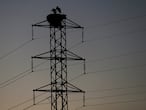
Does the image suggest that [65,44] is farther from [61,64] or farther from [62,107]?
[62,107]

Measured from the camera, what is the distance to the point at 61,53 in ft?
130

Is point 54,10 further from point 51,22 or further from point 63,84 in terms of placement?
point 63,84

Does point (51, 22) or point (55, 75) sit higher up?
point (51, 22)

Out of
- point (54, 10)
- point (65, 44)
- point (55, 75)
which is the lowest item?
point (55, 75)

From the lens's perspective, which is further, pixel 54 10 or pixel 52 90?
pixel 54 10

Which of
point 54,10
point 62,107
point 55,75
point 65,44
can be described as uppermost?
point 54,10

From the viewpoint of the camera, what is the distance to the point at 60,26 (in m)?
40.2

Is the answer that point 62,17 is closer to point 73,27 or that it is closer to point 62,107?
point 73,27

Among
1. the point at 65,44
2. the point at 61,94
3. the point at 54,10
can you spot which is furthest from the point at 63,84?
the point at 54,10

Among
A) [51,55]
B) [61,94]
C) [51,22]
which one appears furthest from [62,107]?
A: [51,22]

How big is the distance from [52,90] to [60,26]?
18.2ft

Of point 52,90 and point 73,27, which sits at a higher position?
point 73,27

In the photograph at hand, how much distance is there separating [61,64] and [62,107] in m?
3.55

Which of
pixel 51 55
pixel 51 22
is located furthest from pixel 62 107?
pixel 51 22
